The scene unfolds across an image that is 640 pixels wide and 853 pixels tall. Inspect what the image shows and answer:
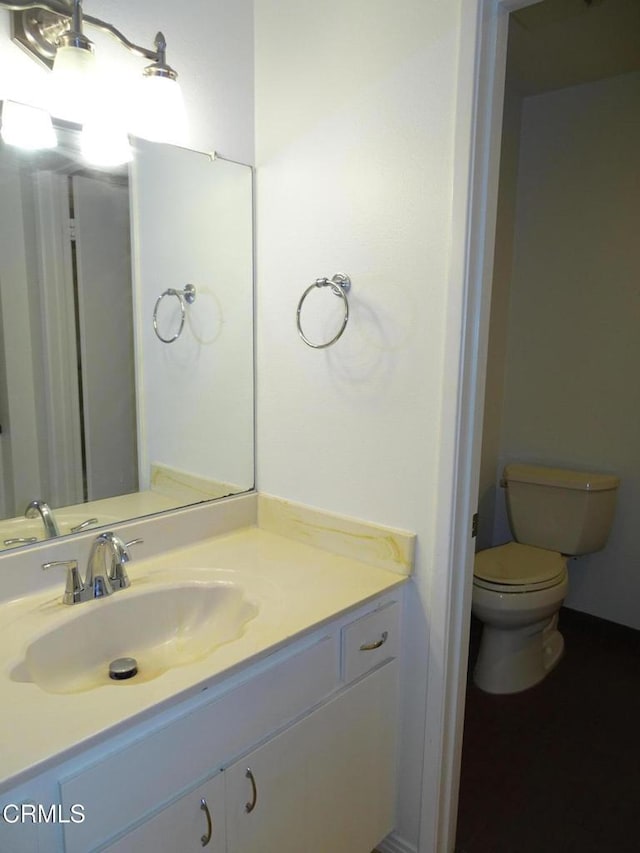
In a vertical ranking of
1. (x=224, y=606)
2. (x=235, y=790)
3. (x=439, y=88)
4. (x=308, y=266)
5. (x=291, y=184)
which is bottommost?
(x=235, y=790)

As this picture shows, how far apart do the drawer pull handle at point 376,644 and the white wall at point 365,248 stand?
0.10m

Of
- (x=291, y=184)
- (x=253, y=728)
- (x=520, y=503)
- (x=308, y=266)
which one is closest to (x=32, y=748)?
(x=253, y=728)

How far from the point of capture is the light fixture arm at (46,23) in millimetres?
1141

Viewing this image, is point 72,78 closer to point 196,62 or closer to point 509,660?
point 196,62

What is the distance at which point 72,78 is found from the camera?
117cm

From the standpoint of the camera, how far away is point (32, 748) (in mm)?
783

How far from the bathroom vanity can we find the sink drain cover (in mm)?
22

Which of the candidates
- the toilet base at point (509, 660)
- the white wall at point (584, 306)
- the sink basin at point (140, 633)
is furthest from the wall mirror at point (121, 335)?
the white wall at point (584, 306)

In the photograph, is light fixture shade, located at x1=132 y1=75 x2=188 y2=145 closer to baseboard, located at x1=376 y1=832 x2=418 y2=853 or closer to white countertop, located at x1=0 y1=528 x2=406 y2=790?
white countertop, located at x1=0 y1=528 x2=406 y2=790

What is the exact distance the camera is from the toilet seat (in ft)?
7.24

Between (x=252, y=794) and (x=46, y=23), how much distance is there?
1572 mm

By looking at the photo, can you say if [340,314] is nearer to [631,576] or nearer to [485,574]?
[485,574]

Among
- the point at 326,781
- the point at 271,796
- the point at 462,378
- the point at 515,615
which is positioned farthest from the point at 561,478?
the point at 271,796

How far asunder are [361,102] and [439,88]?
21cm
